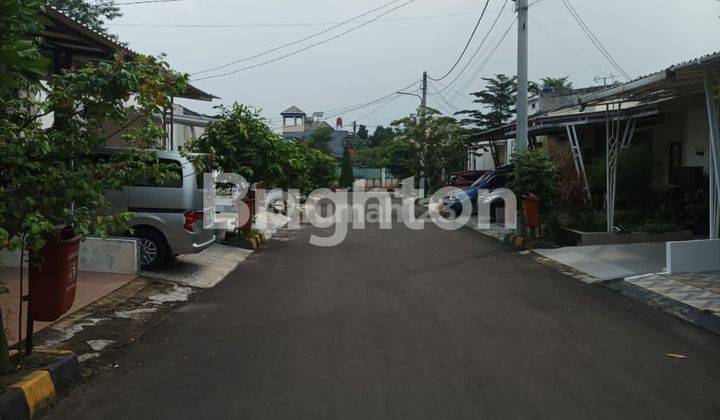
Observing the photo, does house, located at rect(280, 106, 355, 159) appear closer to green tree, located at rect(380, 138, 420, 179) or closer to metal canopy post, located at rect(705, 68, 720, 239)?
green tree, located at rect(380, 138, 420, 179)

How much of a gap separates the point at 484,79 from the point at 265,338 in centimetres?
3844

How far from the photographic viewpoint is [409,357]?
6109mm

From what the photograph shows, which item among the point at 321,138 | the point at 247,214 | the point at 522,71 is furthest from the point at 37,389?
the point at 321,138

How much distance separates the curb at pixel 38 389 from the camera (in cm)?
443

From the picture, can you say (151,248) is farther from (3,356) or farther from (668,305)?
(668,305)

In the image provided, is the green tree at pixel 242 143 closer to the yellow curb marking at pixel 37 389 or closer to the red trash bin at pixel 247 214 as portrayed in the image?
the red trash bin at pixel 247 214

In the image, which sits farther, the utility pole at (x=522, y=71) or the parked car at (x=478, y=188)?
the parked car at (x=478, y=188)

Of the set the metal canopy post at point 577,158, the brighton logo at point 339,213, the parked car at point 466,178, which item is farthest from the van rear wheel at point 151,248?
the parked car at point 466,178

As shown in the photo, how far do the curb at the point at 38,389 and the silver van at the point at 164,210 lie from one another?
507 cm

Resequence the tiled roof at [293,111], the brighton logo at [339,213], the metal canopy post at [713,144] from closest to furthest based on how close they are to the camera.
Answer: the metal canopy post at [713,144] < the brighton logo at [339,213] < the tiled roof at [293,111]

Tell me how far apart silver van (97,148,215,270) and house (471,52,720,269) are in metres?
7.73

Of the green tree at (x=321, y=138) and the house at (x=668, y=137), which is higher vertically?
the green tree at (x=321, y=138)

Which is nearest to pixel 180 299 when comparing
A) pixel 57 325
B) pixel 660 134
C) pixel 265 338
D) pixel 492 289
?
pixel 57 325

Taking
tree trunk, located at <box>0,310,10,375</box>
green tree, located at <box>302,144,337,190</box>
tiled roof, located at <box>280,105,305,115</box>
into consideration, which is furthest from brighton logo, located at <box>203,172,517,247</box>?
tiled roof, located at <box>280,105,305,115</box>
